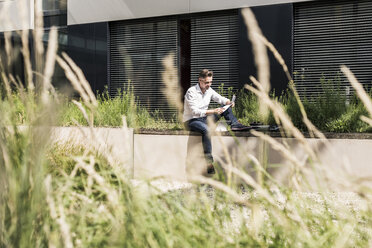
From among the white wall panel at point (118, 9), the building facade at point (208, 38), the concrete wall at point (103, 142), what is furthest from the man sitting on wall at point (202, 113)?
the white wall panel at point (118, 9)

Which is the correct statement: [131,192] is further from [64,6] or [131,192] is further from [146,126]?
[64,6]

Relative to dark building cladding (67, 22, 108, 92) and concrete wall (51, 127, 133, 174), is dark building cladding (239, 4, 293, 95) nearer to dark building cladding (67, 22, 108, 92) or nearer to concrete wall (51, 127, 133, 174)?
dark building cladding (67, 22, 108, 92)

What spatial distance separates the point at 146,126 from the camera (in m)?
7.00

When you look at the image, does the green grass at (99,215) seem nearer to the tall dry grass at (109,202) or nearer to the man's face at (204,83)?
the tall dry grass at (109,202)

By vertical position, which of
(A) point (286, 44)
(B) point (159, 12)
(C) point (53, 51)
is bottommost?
(C) point (53, 51)

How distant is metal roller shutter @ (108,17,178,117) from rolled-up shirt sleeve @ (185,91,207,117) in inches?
146

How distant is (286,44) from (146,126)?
11.7 feet

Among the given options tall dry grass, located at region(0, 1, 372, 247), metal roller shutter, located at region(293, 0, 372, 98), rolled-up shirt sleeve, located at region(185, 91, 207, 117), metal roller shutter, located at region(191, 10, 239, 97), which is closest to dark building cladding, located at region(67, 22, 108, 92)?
metal roller shutter, located at region(191, 10, 239, 97)

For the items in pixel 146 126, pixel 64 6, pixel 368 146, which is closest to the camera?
pixel 368 146

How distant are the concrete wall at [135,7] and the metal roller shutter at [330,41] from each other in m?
0.66

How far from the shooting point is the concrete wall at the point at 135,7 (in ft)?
28.5

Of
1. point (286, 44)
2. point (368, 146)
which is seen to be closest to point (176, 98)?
point (368, 146)

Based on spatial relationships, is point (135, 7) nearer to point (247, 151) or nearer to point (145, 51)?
point (145, 51)

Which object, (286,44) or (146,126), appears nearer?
(146,126)
